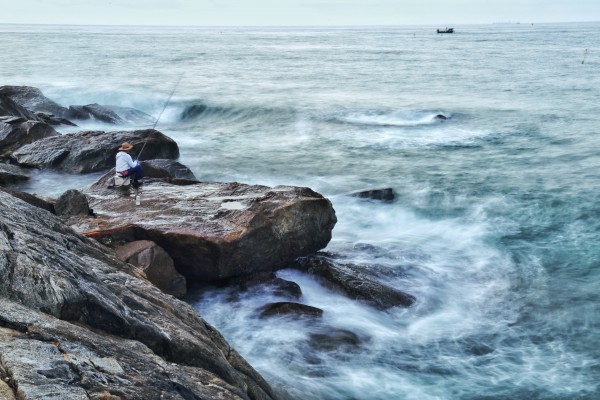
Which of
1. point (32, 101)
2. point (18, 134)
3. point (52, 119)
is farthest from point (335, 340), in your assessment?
point (32, 101)

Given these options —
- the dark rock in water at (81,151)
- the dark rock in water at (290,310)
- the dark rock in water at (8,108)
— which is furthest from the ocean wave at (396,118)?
the dark rock in water at (290,310)

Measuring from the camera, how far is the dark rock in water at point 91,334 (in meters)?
3.97

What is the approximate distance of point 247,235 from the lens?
10703mm

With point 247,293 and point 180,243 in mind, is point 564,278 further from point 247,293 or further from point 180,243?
point 180,243

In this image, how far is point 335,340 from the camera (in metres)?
9.88

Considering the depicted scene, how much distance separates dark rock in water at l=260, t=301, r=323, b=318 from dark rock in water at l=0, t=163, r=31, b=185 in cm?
937

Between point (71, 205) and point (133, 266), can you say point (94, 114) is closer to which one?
point (71, 205)

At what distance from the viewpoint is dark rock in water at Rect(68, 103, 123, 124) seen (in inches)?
1123

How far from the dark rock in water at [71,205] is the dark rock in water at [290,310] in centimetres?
410

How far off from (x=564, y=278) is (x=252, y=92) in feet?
97.1

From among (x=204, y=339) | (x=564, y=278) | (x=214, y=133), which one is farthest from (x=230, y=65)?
(x=204, y=339)

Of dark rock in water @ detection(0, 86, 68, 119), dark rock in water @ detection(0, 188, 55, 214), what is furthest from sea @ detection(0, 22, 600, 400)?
dark rock in water @ detection(0, 188, 55, 214)

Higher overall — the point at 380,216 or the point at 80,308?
the point at 80,308

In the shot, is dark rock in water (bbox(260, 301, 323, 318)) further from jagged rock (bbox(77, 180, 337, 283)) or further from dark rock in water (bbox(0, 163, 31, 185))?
dark rock in water (bbox(0, 163, 31, 185))
